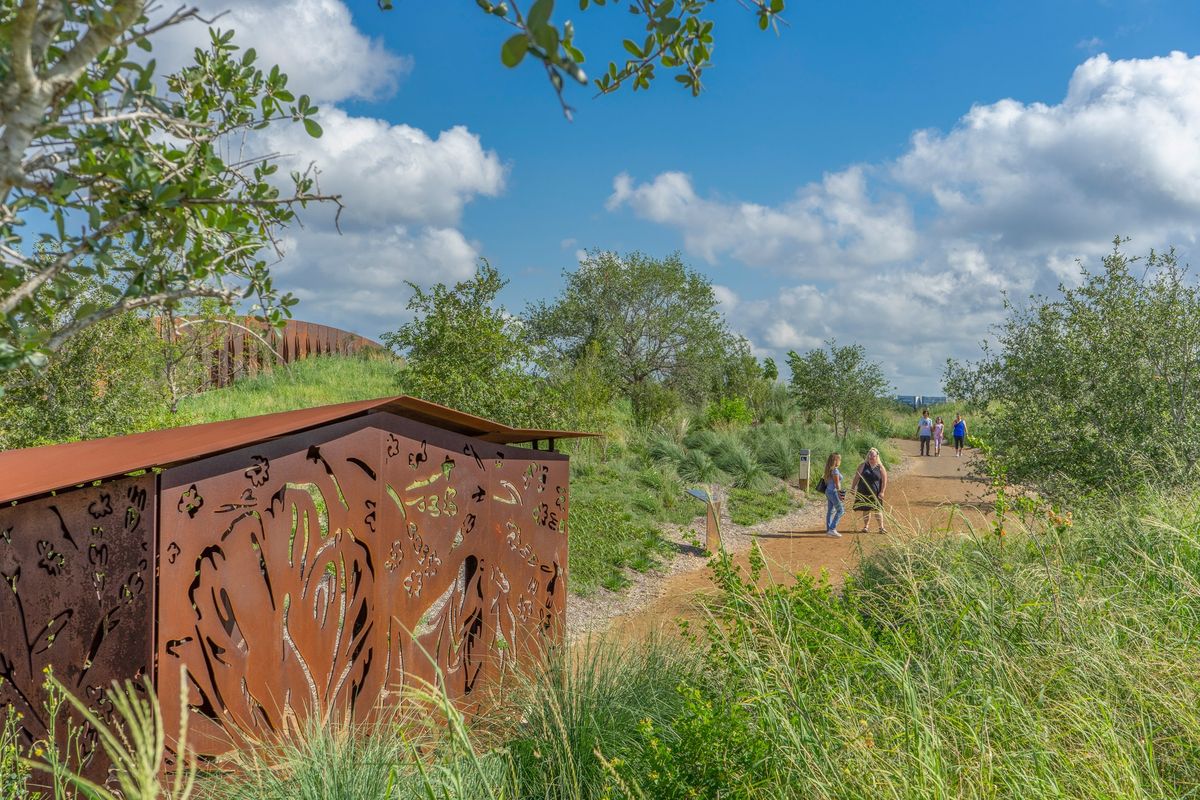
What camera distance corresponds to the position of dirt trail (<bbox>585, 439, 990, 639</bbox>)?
7.43 metres

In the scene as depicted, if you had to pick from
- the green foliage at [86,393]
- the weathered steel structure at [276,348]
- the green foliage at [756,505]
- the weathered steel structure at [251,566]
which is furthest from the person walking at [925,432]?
the weathered steel structure at [251,566]

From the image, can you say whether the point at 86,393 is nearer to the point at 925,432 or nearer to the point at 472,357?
the point at 472,357

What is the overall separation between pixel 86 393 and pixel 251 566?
9.21 metres

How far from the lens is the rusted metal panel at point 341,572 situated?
4.24 m

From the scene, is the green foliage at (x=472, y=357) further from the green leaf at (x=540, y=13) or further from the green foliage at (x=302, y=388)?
the green leaf at (x=540, y=13)

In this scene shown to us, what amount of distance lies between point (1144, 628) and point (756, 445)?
17.5 meters

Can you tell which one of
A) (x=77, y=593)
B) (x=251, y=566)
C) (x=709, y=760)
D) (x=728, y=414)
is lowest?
(x=709, y=760)

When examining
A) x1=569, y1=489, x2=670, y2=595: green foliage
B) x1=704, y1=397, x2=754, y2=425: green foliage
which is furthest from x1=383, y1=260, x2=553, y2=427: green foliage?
x1=704, y1=397, x2=754, y2=425: green foliage

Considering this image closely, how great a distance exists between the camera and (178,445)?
180 inches

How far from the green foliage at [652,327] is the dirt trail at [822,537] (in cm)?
924

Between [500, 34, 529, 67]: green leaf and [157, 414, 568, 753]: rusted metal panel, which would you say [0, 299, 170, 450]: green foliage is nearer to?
[157, 414, 568, 753]: rusted metal panel

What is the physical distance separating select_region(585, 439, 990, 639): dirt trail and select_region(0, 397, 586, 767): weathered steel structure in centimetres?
186

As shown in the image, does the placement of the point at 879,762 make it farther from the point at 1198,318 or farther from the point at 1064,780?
the point at 1198,318

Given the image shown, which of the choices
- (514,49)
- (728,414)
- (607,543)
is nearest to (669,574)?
(607,543)
